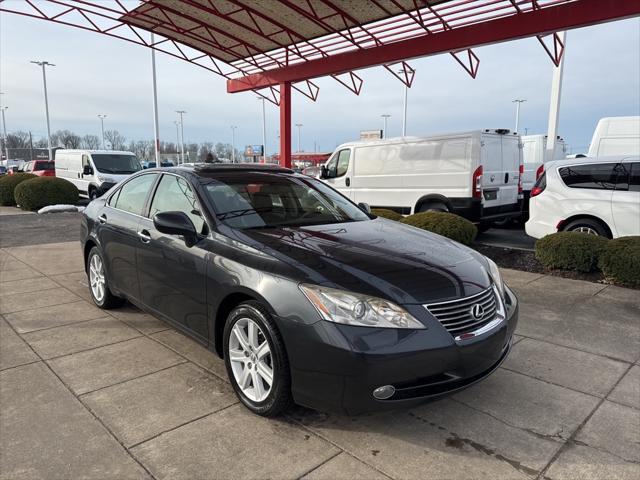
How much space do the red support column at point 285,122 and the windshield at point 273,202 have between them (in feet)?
43.0

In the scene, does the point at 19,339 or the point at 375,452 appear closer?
the point at 375,452

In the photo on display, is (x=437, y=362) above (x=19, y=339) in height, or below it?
above

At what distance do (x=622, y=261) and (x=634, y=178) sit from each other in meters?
1.85

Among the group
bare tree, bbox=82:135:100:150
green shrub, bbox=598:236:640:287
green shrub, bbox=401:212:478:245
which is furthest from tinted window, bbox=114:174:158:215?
→ bare tree, bbox=82:135:100:150

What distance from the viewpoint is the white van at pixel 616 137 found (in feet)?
33.8

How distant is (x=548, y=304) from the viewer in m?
5.22

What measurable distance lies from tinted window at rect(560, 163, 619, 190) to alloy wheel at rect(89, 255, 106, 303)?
6852mm

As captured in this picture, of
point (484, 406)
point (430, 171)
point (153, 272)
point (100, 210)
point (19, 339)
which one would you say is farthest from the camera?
point (430, 171)

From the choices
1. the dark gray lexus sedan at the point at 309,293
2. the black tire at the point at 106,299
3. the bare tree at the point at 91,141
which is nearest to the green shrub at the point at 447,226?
the dark gray lexus sedan at the point at 309,293

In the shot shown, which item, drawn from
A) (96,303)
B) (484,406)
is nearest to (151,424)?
(484,406)

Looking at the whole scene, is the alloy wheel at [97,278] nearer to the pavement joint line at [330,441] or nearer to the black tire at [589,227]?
the pavement joint line at [330,441]

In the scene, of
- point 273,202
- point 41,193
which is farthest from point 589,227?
point 41,193

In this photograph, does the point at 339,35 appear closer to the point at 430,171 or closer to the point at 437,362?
the point at 430,171

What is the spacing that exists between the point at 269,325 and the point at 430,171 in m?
7.95
